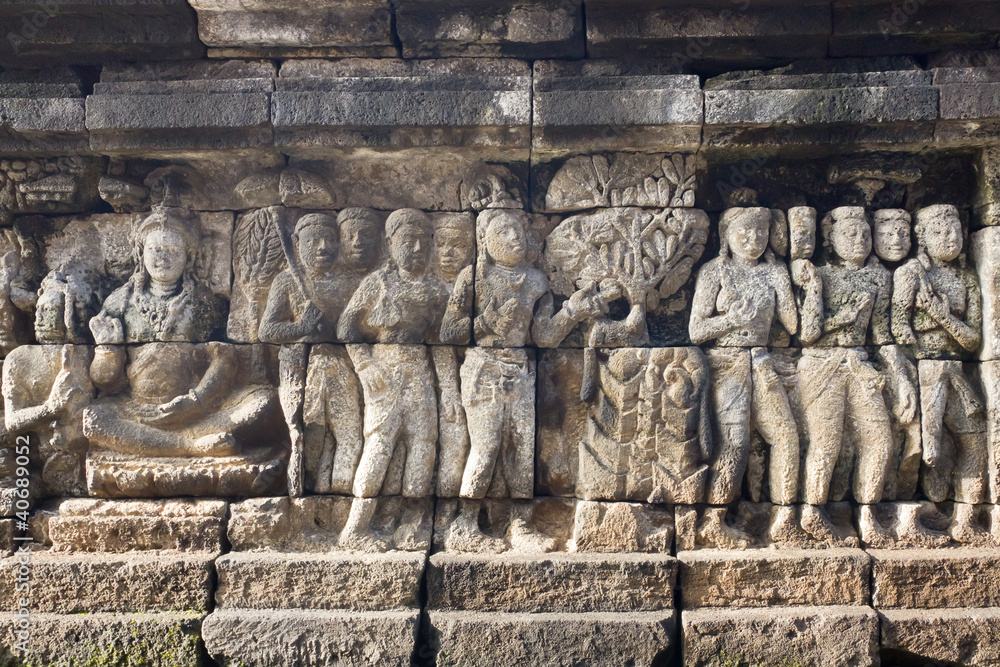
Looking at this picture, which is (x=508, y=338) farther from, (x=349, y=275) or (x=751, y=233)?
(x=751, y=233)

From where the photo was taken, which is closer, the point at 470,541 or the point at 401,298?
the point at 470,541

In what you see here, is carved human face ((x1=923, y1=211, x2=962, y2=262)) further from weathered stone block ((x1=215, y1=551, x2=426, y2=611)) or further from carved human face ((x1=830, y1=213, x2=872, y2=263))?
weathered stone block ((x1=215, y1=551, x2=426, y2=611))

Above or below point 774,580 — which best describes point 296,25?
above

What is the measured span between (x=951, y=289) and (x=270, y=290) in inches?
172

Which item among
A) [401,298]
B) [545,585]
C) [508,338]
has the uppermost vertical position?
[401,298]

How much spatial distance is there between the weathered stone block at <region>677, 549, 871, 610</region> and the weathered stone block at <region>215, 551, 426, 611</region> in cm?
167

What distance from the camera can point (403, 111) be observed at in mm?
4227

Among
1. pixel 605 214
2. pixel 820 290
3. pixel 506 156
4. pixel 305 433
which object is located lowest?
pixel 305 433

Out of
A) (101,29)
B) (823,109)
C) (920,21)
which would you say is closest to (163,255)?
(101,29)

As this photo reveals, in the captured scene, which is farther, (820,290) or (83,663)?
(820,290)

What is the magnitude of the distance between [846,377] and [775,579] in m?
1.32

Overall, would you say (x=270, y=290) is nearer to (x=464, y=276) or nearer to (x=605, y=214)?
(x=464, y=276)

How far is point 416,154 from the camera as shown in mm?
4523

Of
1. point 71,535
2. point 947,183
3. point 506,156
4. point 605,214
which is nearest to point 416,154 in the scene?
point 506,156
